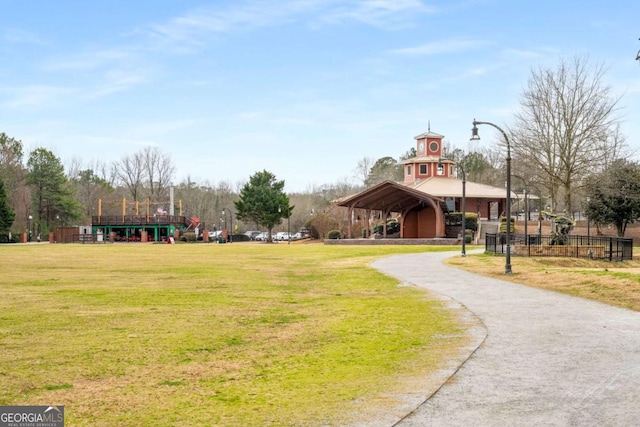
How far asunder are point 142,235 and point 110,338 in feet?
270

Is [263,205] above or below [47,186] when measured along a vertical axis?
below

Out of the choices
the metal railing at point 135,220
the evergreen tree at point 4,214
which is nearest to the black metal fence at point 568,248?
the metal railing at point 135,220

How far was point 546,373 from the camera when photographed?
340 inches

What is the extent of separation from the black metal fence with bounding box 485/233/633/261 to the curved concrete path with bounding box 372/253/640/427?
21178mm

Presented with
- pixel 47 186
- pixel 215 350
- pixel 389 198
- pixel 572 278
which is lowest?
pixel 215 350

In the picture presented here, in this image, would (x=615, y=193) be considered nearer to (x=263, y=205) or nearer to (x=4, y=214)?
(x=263, y=205)

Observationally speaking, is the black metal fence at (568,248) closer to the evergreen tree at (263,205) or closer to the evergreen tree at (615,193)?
the evergreen tree at (615,193)

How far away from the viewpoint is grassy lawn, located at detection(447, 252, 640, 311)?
17703 millimetres

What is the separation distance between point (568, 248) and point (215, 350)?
3062 cm

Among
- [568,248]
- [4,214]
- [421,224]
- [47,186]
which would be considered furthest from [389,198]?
[47,186]

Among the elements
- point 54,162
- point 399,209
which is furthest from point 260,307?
point 54,162

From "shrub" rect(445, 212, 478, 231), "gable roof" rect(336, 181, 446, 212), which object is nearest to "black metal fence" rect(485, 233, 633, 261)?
"gable roof" rect(336, 181, 446, 212)

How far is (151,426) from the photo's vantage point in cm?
666

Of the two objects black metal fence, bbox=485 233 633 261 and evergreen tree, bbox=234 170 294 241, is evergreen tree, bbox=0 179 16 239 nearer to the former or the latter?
evergreen tree, bbox=234 170 294 241
